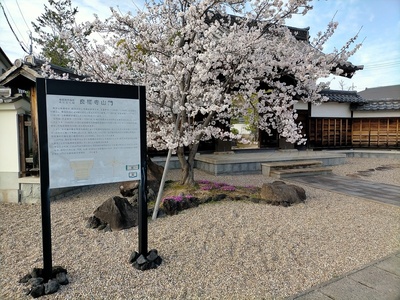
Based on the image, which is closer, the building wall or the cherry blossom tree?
the cherry blossom tree

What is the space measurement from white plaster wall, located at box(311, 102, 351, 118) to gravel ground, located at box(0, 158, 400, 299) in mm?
9223

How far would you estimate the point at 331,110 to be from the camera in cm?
1429

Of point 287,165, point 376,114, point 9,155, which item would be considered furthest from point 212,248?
point 376,114

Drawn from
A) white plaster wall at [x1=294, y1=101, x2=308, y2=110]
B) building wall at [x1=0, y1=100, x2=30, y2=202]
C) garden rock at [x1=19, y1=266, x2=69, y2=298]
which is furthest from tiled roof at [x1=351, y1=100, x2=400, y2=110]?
garden rock at [x1=19, y1=266, x2=69, y2=298]

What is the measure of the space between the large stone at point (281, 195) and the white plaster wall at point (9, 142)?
5315 millimetres

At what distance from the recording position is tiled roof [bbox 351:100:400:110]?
13441 millimetres

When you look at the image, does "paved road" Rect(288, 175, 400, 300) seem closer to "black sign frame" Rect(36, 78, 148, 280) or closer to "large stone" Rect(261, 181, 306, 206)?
"large stone" Rect(261, 181, 306, 206)

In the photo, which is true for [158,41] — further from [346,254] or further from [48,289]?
[346,254]

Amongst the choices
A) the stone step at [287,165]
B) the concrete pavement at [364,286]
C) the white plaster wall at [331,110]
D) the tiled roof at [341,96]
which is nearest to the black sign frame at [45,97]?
the concrete pavement at [364,286]

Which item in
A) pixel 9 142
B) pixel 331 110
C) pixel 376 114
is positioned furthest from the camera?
pixel 331 110

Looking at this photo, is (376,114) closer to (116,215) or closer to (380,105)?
(380,105)

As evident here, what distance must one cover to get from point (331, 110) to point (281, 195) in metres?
10.7

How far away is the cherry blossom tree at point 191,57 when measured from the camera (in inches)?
189

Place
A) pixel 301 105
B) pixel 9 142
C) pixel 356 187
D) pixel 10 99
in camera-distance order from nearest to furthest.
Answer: pixel 10 99, pixel 9 142, pixel 356 187, pixel 301 105
